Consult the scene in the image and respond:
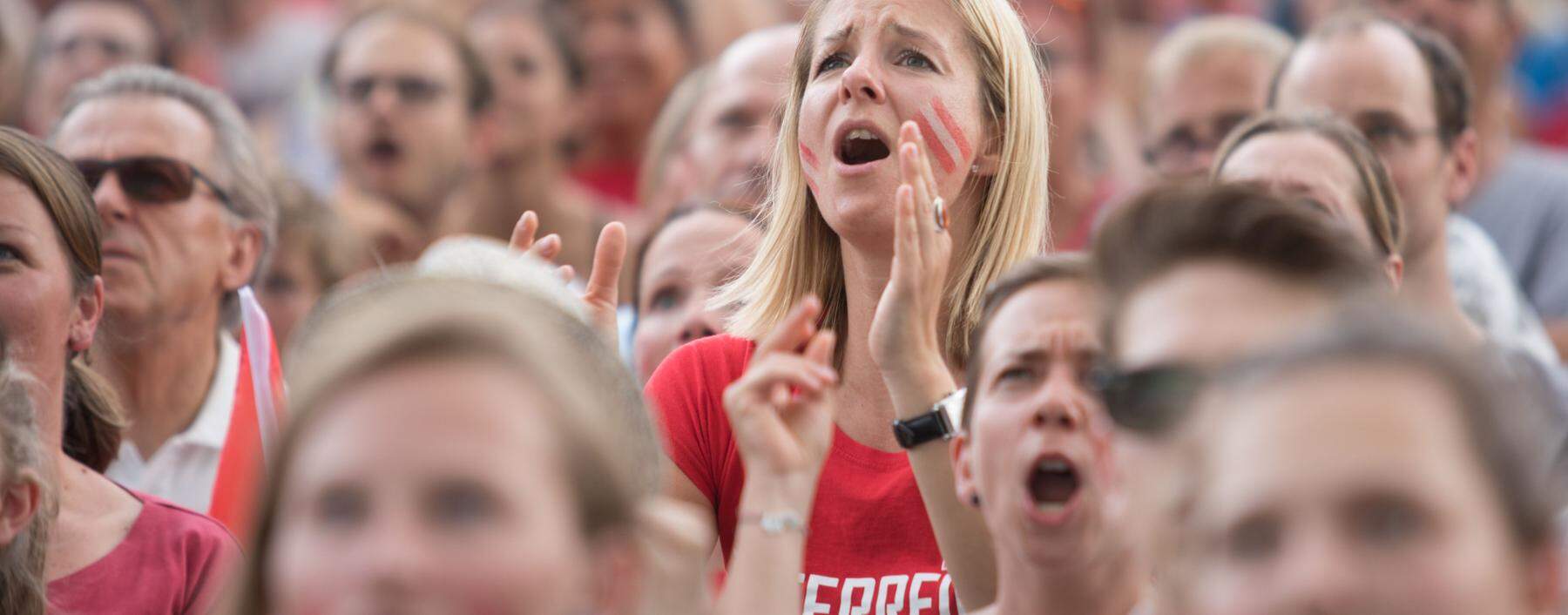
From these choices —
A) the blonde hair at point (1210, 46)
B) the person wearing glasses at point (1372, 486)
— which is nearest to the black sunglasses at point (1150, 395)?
the person wearing glasses at point (1372, 486)

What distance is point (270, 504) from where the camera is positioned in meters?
1.74

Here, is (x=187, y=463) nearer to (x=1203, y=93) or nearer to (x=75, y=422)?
(x=75, y=422)

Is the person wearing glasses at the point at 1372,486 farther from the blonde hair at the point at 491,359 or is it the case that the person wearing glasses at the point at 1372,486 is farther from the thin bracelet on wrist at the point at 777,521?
the thin bracelet on wrist at the point at 777,521

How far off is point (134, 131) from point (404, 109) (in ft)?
7.12

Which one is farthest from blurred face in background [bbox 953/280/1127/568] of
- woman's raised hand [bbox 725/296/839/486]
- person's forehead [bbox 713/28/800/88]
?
person's forehead [bbox 713/28/800/88]

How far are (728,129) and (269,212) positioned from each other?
145 cm

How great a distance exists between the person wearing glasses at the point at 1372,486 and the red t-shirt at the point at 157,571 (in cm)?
193

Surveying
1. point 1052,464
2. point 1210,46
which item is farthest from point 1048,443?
point 1210,46

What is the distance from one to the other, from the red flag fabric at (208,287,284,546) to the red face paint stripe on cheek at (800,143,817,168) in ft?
3.35

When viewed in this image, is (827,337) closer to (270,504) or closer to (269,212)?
(270,504)

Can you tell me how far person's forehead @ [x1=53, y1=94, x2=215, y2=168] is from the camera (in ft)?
13.5

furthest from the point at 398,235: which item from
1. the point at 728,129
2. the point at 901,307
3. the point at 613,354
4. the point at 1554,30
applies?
the point at 1554,30

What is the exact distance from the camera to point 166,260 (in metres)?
4.08

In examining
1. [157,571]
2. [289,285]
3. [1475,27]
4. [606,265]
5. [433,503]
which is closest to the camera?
[433,503]
